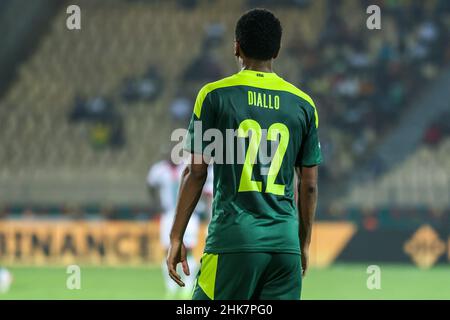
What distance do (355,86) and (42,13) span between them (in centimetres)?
830

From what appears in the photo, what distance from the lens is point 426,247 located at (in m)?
18.0

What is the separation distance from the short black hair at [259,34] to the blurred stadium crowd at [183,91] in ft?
48.1

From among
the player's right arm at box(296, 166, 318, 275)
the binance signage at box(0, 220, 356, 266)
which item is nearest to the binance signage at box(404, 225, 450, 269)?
the binance signage at box(0, 220, 356, 266)

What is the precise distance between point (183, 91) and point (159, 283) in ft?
30.3

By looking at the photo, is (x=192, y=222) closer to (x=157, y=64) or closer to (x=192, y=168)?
(x=192, y=168)

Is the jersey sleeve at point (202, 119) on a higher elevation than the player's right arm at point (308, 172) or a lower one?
higher

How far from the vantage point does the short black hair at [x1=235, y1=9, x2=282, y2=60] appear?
15.5 feet

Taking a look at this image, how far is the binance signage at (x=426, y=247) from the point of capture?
17.8 metres

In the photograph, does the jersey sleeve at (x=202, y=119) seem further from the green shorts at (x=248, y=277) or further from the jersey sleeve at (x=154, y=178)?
the jersey sleeve at (x=154, y=178)

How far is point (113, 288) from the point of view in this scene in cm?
1343

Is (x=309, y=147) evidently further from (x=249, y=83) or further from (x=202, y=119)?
(x=202, y=119)

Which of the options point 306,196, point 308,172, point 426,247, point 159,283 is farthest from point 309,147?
point 426,247

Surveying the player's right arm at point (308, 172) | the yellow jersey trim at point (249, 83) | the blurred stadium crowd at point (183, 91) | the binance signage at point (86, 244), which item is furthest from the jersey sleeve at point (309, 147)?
the blurred stadium crowd at point (183, 91)

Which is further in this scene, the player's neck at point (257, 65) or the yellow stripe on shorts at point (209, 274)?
the player's neck at point (257, 65)
